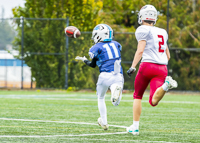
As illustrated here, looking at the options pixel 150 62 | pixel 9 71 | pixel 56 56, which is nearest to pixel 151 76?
pixel 150 62

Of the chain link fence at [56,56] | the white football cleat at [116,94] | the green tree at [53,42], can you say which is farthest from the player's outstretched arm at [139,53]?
the green tree at [53,42]

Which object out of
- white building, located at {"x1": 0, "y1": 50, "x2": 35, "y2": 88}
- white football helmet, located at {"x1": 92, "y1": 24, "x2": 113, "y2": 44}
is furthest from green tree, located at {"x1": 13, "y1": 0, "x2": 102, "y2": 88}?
white football helmet, located at {"x1": 92, "y1": 24, "x2": 113, "y2": 44}

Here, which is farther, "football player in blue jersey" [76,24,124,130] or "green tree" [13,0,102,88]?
"green tree" [13,0,102,88]

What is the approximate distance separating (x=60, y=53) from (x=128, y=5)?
11139 mm

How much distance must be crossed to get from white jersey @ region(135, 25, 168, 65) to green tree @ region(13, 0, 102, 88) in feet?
43.8

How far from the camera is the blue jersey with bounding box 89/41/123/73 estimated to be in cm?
675

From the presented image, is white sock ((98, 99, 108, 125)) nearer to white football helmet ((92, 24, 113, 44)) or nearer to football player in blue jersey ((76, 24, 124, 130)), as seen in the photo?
football player in blue jersey ((76, 24, 124, 130))

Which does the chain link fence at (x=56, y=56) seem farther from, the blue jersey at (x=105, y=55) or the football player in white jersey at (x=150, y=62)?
the football player in white jersey at (x=150, y=62)

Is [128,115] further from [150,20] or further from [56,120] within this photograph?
[150,20]

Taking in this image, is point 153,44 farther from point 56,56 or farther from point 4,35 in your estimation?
point 4,35

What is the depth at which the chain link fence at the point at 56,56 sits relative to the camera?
1967cm

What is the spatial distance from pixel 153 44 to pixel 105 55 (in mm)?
937

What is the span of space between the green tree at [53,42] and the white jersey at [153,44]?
13.3 metres

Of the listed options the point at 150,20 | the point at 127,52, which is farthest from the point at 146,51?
the point at 127,52
